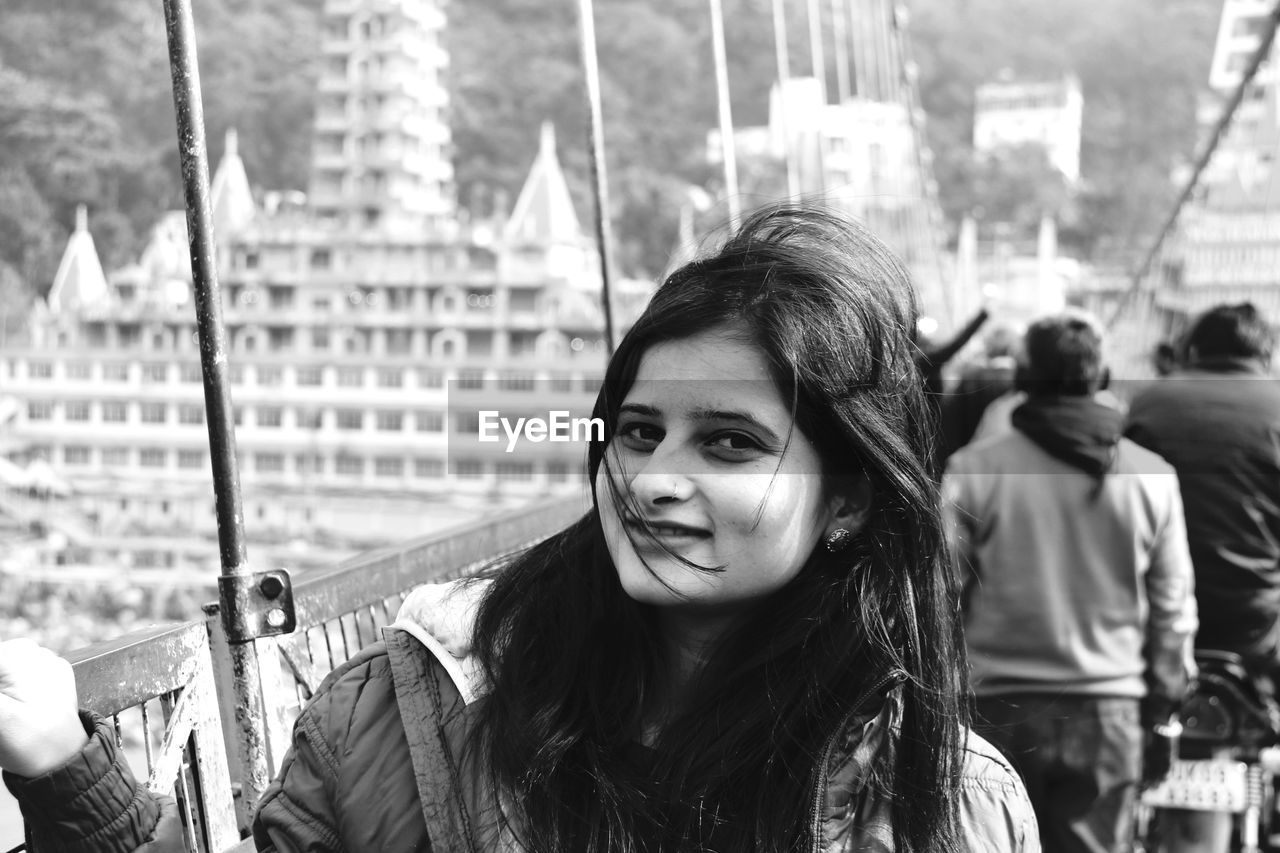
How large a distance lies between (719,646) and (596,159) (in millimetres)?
2381

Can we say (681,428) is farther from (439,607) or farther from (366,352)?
(366,352)

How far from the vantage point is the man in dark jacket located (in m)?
2.43

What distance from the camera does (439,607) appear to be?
0.91m

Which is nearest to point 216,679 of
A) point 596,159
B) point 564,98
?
point 596,159

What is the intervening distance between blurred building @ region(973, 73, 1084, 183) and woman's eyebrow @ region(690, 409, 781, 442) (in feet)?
195

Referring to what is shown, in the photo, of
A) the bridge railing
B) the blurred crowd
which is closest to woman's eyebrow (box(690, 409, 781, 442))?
the bridge railing

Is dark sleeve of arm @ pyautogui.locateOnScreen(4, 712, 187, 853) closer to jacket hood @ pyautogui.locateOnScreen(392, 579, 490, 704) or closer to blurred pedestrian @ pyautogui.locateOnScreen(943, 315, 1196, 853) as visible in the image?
jacket hood @ pyautogui.locateOnScreen(392, 579, 490, 704)

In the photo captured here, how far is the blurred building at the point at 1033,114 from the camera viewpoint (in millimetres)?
58531

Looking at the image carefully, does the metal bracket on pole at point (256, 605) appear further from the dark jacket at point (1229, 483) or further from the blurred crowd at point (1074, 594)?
the dark jacket at point (1229, 483)

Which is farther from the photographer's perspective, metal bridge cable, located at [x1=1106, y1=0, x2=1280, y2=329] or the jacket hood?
metal bridge cable, located at [x1=1106, y1=0, x2=1280, y2=329]

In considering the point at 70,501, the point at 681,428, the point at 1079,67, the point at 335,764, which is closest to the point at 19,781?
the point at 335,764

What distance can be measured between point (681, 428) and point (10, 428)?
29.1 m

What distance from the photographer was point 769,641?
3.15 ft

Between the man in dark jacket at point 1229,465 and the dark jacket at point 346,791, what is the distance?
1.76m
